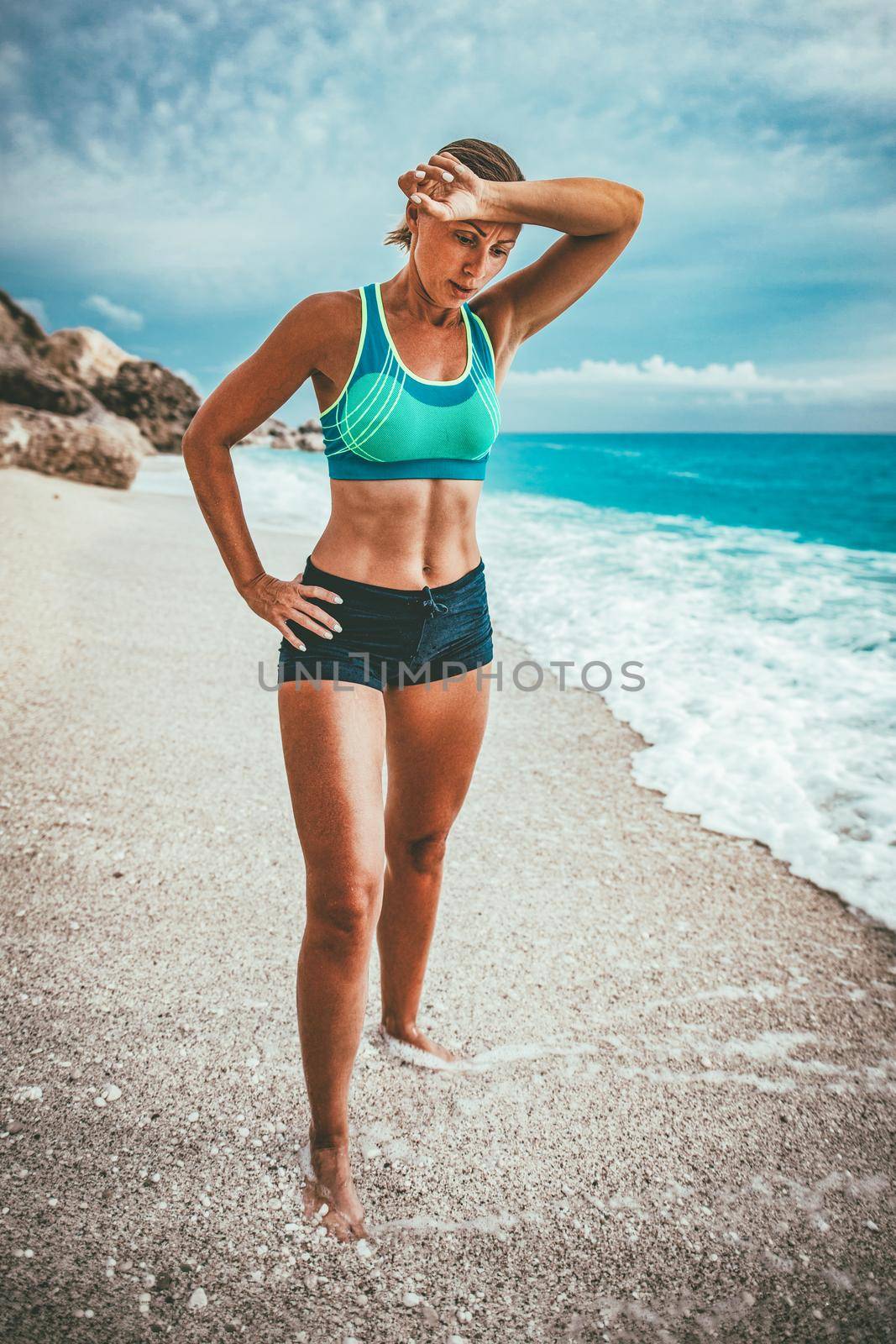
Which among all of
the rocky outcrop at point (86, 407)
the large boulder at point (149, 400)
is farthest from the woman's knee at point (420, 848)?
the large boulder at point (149, 400)

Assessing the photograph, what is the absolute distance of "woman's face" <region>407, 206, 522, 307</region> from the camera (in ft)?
5.90

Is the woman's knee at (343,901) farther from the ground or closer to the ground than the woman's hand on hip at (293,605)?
closer to the ground

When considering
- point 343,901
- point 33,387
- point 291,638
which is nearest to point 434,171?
point 291,638

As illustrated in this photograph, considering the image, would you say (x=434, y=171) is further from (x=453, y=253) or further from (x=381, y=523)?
(x=381, y=523)

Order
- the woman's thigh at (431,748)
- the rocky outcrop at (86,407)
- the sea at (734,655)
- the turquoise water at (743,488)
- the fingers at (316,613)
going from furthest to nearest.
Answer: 1. the turquoise water at (743,488)
2. the rocky outcrop at (86,407)
3. the sea at (734,655)
4. the woman's thigh at (431,748)
5. the fingers at (316,613)

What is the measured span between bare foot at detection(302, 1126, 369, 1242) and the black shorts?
3.99 ft

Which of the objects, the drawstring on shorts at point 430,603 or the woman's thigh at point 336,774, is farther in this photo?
the drawstring on shorts at point 430,603

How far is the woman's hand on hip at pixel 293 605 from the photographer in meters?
1.88

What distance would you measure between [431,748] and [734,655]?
226 inches

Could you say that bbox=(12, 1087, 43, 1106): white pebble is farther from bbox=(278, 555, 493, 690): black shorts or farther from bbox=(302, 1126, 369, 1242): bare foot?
bbox=(278, 555, 493, 690): black shorts

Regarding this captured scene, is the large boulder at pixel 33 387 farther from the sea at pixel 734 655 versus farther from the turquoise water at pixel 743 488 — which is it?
the turquoise water at pixel 743 488

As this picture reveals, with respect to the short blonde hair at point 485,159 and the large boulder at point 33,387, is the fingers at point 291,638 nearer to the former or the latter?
the short blonde hair at point 485,159

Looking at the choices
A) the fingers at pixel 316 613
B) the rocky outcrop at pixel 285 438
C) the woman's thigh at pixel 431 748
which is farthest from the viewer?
the rocky outcrop at pixel 285 438

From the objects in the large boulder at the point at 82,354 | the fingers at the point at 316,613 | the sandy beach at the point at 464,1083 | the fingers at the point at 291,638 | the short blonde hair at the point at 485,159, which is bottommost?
the sandy beach at the point at 464,1083
